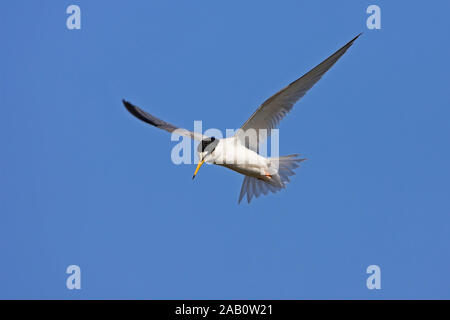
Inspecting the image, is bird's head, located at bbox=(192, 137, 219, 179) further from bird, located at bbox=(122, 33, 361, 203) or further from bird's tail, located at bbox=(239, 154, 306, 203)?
bird's tail, located at bbox=(239, 154, 306, 203)

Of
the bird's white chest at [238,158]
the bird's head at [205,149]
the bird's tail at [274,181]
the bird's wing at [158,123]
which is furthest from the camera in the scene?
the bird's tail at [274,181]

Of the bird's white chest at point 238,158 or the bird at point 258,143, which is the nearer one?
the bird at point 258,143

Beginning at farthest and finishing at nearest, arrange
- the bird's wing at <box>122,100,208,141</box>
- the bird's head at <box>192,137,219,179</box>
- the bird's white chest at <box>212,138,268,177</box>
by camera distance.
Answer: the bird's wing at <box>122,100,208,141</box>, the bird's white chest at <box>212,138,268,177</box>, the bird's head at <box>192,137,219,179</box>

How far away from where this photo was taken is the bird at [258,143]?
312 inches

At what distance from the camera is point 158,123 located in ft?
28.7

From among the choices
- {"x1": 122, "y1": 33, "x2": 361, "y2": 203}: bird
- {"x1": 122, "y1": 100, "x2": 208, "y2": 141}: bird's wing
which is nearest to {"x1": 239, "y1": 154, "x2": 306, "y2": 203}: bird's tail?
{"x1": 122, "y1": 33, "x2": 361, "y2": 203}: bird

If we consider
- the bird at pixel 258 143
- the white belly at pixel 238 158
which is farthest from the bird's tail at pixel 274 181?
the white belly at pixel 238 158

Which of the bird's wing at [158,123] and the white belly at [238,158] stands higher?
the bird's wing at [158,123]

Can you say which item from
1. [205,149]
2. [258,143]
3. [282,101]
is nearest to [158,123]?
[205,149]

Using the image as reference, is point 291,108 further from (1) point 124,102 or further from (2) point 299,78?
(1) point 124,102

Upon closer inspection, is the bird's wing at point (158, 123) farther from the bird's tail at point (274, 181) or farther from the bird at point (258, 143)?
the bird's tail at point (274, 181)

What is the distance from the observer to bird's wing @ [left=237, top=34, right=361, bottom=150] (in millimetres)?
7930

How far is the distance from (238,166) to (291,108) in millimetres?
1020
